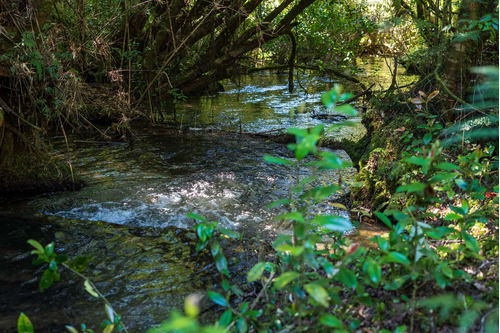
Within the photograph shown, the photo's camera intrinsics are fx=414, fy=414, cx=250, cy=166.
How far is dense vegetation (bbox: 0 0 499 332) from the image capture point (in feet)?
6.46

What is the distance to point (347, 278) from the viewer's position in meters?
1.89

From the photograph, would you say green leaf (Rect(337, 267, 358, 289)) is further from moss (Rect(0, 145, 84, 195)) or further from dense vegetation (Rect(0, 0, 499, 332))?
moss (Rect(0, 145, 84, 195))

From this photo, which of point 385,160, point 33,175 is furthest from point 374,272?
point 33,175

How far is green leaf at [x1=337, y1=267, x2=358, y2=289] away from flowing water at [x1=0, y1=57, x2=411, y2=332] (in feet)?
2.79

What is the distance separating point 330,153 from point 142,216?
3.15 m

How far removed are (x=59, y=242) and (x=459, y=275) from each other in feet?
11.1

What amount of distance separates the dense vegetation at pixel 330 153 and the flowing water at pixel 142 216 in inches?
11.9

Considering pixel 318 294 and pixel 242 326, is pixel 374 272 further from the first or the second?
pixel 242 326

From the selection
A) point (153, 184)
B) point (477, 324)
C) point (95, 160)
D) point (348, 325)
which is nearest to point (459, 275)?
point (477, 324)

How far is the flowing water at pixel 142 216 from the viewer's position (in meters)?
2.95

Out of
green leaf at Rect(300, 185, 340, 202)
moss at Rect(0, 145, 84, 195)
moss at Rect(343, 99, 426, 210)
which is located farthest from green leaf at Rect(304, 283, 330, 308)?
moss at Rect(0, 145, 84, 195)

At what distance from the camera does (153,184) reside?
Result: 18.0 ft

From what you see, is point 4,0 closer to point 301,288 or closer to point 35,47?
point 35,47

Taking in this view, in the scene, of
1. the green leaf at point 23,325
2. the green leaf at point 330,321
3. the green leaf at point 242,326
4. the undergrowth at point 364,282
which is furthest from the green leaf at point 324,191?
the green leaf at point 23,325
